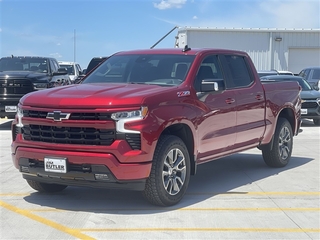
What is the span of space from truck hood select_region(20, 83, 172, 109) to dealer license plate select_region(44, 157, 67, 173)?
0.61m

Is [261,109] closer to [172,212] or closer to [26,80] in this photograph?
[172,212]

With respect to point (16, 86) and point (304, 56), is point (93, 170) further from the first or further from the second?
point (304, 56)

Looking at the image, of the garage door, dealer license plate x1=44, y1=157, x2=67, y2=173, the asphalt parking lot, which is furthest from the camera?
the garage door

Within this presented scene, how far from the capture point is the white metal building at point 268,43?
1213 inches

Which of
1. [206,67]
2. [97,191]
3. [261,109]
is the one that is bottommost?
[97,191]

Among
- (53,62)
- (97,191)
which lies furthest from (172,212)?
(53,62)

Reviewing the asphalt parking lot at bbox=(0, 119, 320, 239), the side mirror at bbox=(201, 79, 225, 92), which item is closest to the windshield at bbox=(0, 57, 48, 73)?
the asphalt parking lot at bbox=(0, 119, 320, 239)

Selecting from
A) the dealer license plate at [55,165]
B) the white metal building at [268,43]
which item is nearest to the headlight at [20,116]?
the dealer license plate at [55,165]

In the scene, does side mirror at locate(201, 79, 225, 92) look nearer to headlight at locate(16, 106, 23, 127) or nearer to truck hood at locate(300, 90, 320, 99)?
headlight at locate(16, 106, 23, 127)

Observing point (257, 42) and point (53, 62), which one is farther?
point (257, 42)

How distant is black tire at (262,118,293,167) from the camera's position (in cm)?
858

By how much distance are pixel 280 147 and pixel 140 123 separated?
390 centimetres

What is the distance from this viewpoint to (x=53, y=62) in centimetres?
1600

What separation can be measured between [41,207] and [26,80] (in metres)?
8.14
